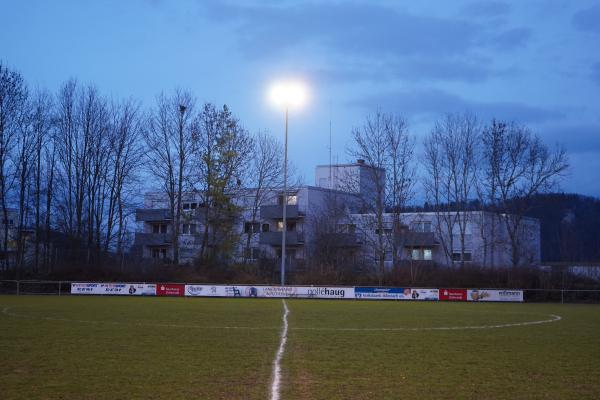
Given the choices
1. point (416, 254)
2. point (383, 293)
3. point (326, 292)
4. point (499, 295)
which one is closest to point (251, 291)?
point (326, 292)

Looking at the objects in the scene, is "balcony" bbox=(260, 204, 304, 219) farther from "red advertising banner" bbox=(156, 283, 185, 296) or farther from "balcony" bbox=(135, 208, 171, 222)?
"red advertising banner" bbox=(156, 283, 185, 296)

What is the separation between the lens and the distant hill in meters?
74.6

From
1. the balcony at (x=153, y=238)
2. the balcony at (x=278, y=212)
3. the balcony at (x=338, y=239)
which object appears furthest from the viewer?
the balcony at (x=153, y=238)

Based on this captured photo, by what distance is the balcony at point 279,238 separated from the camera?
6644 cm

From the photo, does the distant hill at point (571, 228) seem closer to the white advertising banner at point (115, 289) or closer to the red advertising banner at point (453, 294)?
the red advertising banner at point (453, 294)

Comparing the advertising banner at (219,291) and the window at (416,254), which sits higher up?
the window at (416,254)

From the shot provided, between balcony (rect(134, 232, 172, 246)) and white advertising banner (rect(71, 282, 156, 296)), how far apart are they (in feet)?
81.9

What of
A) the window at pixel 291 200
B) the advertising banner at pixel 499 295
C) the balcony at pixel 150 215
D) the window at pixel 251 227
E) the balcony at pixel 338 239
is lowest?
the advertising banner at pixel 499 295

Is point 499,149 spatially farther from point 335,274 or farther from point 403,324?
point 403,324

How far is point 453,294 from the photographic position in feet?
146

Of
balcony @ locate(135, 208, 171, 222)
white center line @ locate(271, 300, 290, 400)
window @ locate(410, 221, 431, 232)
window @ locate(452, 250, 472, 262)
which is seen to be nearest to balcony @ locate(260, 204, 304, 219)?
balcony @ locate(135, 208, 171, 222)

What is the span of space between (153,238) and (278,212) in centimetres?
1415

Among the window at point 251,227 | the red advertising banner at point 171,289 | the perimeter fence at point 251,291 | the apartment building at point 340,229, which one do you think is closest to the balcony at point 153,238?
the apartment building at point 340,229

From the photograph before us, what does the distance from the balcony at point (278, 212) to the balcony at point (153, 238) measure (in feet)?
35.0
